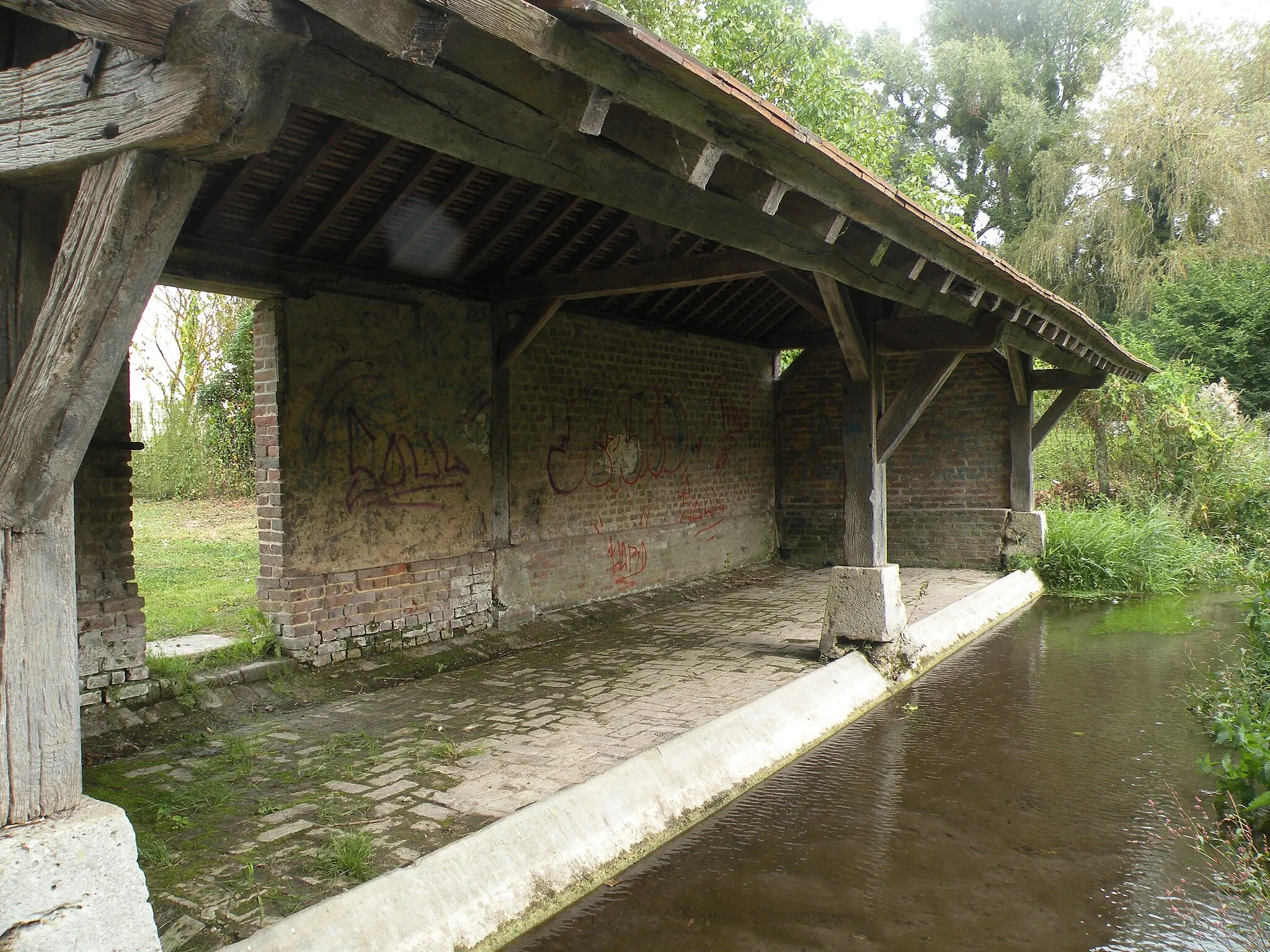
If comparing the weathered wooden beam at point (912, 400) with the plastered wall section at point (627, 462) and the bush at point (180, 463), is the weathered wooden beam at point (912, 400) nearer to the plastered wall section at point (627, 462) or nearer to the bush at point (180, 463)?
the plastered wall section at point (627, 462)

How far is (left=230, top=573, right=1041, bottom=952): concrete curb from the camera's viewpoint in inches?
113

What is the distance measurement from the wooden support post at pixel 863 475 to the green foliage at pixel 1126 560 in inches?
202

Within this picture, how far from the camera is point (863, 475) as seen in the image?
271 inches

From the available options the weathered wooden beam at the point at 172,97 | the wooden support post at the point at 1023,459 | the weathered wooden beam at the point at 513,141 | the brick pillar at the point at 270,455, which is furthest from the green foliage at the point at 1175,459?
the weathered wooden beam at the point at 172,97

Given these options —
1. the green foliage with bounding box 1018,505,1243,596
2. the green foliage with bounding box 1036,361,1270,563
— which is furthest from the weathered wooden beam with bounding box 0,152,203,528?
the green foliage with bounding box 1036,361,1270,563

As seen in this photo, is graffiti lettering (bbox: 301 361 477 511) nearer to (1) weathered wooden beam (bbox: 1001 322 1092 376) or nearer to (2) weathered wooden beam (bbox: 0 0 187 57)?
(2) weathered wooden beam (bbox: 0 0 187 57)

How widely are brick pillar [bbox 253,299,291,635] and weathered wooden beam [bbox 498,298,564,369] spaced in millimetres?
1931

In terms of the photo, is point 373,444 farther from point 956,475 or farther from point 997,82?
point 997,82

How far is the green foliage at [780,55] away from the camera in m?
14.5

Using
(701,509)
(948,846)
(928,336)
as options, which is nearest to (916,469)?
(701,509)

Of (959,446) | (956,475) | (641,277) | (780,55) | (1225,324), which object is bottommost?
(956,475)

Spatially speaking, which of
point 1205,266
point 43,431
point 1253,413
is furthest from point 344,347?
point 1205,266

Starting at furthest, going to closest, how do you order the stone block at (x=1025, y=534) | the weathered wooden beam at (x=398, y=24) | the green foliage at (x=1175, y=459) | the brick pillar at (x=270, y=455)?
the green foliage at (x=1175, y=459)
the stone block at (x=1025, y=534)
the brick pillar at (x=270, y=455)
the weathered wooden beam at (x=398, y=24)

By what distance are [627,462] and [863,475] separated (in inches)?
111
